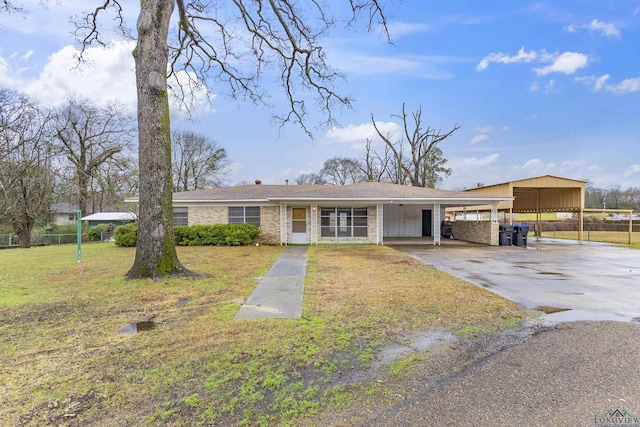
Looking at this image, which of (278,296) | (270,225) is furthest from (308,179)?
(278,296)

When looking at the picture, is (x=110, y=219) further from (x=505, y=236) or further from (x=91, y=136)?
(x=505, y=236)

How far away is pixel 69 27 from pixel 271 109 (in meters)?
6.63

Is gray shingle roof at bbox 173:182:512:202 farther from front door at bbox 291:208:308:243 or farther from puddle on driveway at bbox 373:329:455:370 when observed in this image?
puddle on driveway at bbox 373:329:455:370

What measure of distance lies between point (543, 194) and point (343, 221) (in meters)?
13.9

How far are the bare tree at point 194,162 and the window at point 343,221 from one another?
21.5m

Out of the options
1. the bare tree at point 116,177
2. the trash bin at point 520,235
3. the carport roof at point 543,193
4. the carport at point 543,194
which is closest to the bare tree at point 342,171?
the carport at point 543,194

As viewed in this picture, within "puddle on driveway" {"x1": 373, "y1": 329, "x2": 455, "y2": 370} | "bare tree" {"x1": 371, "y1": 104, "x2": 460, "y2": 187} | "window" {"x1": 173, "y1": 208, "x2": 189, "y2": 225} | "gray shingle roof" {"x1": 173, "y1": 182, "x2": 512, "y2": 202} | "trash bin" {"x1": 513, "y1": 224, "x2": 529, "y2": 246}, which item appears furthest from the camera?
"bare tree" {"x1": 371, "y1": 104, "x2": 460, "y2": 187}

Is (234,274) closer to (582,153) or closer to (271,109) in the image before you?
(271,109)

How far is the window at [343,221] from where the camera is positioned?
1681 cm

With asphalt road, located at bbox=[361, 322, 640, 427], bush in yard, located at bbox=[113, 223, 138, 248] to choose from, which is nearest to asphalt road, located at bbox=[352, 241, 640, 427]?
asphalt road, located at bbox=[361, 322, 640, 427]

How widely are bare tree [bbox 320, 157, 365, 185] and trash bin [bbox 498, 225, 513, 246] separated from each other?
2428 cm

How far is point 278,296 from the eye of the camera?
5934 millimetres

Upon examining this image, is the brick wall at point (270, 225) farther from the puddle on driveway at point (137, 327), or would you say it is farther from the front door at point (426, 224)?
the puddle on driveway at point (137, 327)

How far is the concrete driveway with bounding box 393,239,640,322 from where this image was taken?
17.1 ft
